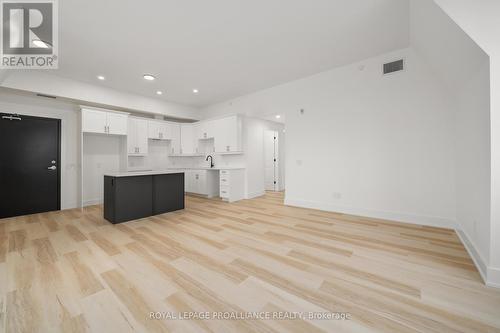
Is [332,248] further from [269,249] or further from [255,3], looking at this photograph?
[255,3]

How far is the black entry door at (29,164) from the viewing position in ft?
12.7

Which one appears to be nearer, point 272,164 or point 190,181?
point 190,181

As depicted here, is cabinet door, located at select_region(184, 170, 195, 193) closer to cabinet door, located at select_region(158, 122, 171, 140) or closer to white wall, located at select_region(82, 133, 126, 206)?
cabinet door, located at select_region(158, 122, 171, 140)

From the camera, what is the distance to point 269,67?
3.95 meters

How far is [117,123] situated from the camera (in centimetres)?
495

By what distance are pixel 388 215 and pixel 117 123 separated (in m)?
6.53

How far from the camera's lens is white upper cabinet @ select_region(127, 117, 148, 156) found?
5.29 metres

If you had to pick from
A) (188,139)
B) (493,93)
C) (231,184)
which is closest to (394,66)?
(493,93)

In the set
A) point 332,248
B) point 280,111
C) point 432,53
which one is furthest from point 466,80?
point 280,111

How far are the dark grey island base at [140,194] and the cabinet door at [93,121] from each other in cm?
176

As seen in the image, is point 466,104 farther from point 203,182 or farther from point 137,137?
point 137,137

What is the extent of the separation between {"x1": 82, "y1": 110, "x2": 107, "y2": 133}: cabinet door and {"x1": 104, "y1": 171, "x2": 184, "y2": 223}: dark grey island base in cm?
176

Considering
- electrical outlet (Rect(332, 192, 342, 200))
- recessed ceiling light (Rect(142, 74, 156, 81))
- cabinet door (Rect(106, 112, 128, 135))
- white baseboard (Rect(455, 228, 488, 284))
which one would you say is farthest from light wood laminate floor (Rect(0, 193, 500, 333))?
recessed ceiling light (Rect(142, 74, 156, 81))

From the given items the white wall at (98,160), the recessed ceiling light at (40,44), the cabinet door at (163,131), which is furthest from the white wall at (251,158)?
the recessed ceiling light at (40,44)
